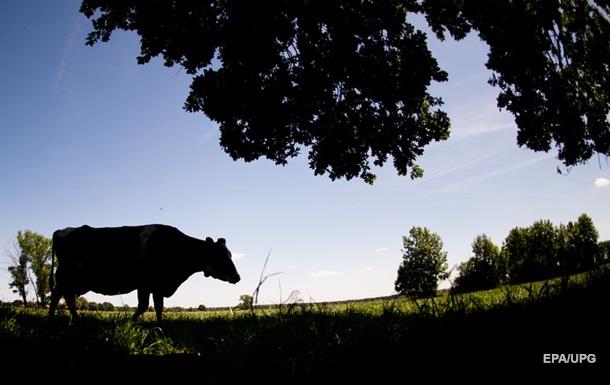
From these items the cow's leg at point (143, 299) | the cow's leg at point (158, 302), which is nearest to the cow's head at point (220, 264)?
the cow's leg at point (158, 302)

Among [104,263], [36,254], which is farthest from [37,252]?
[104,263]

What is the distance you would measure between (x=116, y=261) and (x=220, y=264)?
2738 millimetres

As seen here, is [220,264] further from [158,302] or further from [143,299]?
[143,299]

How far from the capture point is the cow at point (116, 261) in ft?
31.8

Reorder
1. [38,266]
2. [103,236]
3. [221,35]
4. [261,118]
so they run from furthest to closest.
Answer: [38,266], [103,236], [261,118], [221,35]

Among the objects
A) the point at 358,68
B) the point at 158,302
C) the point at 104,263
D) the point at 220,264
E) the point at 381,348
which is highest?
the point at 358,68

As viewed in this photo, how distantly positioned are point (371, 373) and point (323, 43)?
28.6ft

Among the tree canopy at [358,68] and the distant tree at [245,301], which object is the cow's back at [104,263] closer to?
the tree canopy at [358,68]

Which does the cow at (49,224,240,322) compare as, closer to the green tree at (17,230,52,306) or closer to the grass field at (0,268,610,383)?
the grass field at (0,268,610,383)

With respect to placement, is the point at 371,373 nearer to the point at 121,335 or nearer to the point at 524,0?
the point at 121,335

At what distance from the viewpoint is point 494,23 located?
9.77 meters

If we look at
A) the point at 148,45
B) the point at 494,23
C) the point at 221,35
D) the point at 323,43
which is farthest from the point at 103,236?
the point at 494,23

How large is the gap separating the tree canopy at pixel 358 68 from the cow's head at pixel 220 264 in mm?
2903

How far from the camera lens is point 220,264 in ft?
35.2
